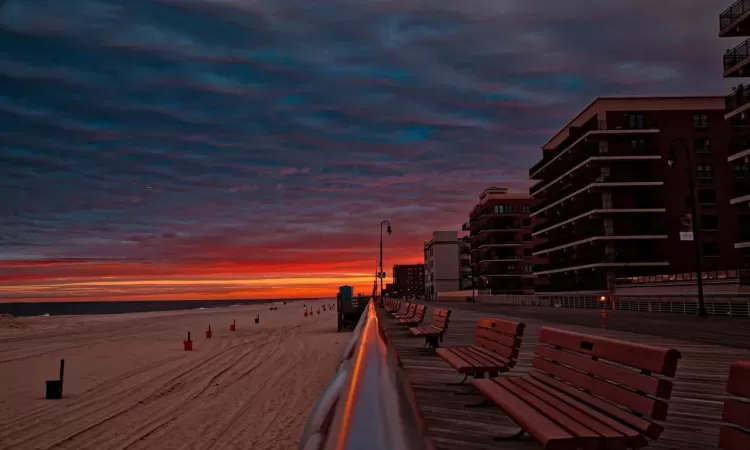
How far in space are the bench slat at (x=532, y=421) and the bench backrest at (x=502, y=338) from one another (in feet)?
4.00

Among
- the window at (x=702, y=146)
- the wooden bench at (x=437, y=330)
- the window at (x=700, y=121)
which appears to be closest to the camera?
the wooden bench at (x=437, y=330)

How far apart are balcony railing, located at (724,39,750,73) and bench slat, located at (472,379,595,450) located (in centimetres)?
4264

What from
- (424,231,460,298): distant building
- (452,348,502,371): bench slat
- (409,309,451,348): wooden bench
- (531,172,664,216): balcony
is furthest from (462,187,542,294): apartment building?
(452,348,502,371): bench slat

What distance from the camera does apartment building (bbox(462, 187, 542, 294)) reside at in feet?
319

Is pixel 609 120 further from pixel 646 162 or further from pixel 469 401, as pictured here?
pixel 469 401

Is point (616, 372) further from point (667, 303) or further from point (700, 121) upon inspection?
point (700, 121)

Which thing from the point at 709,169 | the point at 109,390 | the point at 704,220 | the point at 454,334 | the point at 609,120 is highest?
the point at 609,120

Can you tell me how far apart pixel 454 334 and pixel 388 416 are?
15.7 m

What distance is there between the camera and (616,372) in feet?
12.2

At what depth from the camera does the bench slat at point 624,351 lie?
315 centimetres

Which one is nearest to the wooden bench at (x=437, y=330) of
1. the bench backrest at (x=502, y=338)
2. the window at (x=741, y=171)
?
the bench backrest at (x=502, y=338)

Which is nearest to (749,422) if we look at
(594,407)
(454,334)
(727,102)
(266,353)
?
(594,407)

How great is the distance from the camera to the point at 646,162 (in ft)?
200

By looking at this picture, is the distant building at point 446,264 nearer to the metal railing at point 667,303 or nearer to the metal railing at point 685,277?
the metal railing at point 667,303
